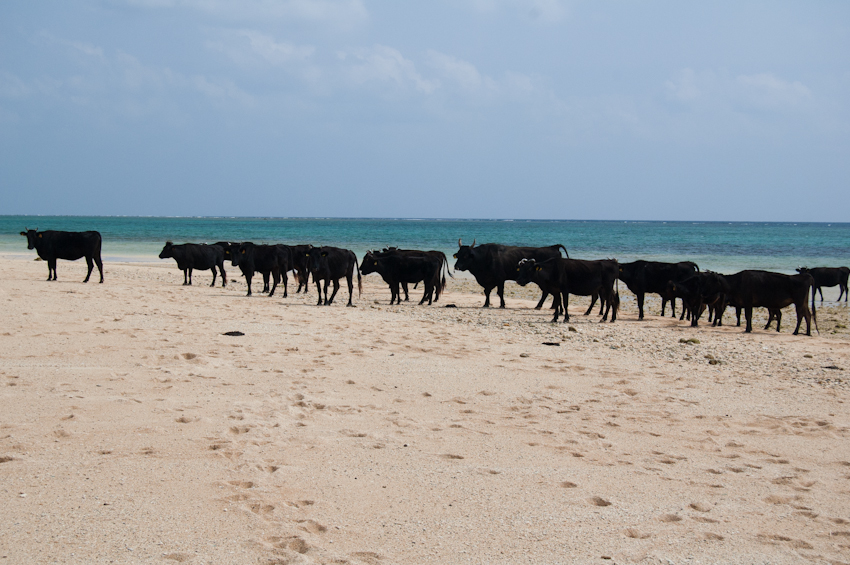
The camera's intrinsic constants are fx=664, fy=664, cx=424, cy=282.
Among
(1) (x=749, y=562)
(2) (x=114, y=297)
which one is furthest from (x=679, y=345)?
(2) (x=114, y=297)

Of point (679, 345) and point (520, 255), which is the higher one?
point (520, 255)

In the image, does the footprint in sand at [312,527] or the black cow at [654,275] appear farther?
the black cow at [654,275]

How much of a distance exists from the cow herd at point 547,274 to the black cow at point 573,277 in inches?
0.9

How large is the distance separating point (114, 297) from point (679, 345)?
1198 centimetres

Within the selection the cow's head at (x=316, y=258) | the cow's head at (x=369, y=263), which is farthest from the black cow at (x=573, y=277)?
the cow's head at (x=316, y=258)

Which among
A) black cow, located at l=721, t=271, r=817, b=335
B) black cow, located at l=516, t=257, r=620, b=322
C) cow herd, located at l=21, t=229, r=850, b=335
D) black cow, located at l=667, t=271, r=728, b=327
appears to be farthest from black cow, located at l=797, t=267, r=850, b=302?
black cow, located at l=516, t=257, r=620, b=322

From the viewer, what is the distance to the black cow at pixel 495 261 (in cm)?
1875

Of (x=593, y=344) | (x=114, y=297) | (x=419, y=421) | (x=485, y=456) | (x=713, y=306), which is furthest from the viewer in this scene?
(x=713, y=306)

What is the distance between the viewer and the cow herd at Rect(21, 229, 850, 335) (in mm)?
14727

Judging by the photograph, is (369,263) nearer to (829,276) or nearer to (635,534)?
(829,276)

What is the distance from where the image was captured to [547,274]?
15812 mm

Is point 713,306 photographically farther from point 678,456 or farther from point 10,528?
point 10,528

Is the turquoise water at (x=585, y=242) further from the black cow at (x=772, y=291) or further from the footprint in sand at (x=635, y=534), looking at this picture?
the footprint in sand at (x=635, y=534)

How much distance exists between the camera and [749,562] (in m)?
4.00
